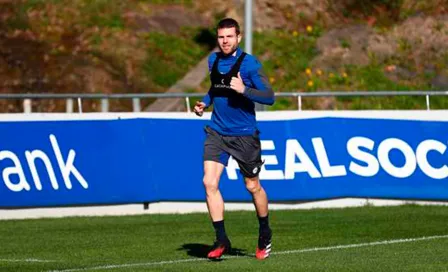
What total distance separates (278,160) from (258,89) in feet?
22.7

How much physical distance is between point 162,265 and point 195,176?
22.9 ft

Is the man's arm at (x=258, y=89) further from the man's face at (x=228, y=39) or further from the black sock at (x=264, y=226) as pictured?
the black sock at (x=264, y=226)

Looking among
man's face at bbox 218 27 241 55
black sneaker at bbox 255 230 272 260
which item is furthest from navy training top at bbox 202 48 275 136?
black sneaker at bbox 255 230 272 260

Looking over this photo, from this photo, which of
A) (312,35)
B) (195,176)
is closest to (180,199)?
(195,176)

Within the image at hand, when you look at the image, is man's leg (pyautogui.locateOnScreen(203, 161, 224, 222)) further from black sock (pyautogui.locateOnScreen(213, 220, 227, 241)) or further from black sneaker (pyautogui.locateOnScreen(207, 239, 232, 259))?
black sneaker (pyautogui.locateOnScreen(207, 239, 232, 259))

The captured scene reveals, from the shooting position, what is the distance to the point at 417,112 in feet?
63.6

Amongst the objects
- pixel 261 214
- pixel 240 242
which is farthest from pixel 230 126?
pixel 240 242

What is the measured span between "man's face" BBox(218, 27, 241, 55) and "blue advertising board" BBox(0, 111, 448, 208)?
683cm

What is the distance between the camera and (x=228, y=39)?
12359mm

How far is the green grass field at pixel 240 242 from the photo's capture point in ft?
40.2

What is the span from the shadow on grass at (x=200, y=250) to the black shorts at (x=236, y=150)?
3.42ft

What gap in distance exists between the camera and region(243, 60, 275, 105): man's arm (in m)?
12.2

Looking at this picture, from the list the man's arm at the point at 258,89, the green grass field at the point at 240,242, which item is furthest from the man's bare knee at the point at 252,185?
the man's arm at the point at 258,89

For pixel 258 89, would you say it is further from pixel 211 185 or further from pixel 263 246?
pixel 263 246
